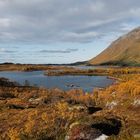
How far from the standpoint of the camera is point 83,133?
32.4m

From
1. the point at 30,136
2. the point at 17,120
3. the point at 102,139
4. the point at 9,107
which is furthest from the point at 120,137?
the point at 9,107

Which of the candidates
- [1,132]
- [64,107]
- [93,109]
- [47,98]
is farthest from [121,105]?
[1,132]

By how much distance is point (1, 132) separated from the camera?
3825 cm

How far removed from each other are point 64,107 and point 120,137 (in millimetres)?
18124

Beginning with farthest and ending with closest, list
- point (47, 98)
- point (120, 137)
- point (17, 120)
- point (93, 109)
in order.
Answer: point (47, 98), point (93, 109), point (17, 120), point (120, 137)

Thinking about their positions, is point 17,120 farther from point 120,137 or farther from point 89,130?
point 120,137

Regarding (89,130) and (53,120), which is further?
(53,120)

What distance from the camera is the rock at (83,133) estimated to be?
1270 inches

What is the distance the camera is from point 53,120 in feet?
130

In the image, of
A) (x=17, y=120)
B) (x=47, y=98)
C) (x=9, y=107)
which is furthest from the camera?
(x=47, y=98)

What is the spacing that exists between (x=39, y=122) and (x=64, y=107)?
26.2ft

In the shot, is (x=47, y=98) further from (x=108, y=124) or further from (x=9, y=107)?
(x=108, y=124)

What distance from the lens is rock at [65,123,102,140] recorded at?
32250mm

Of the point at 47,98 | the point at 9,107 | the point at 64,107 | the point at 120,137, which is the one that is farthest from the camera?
the point at 47,98
